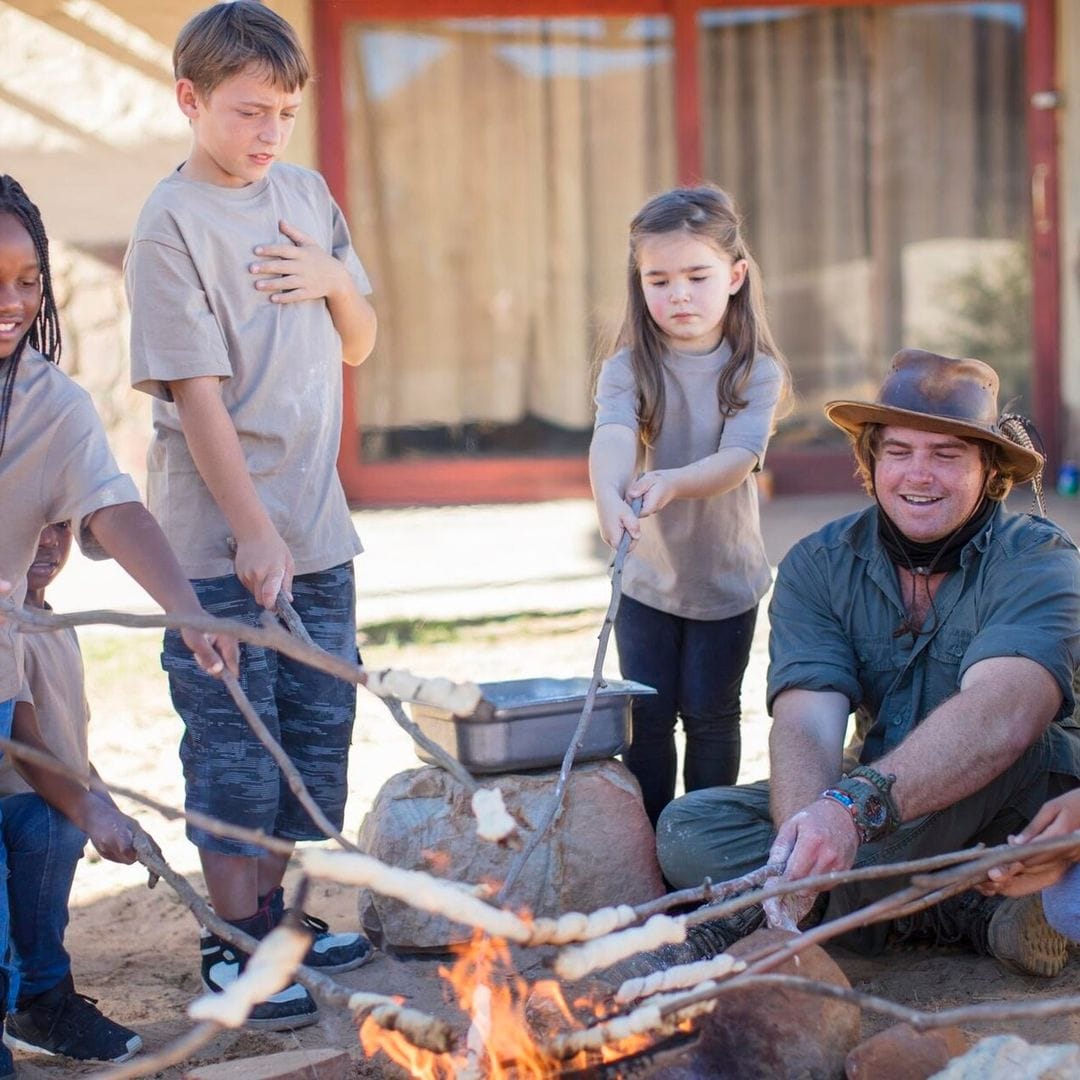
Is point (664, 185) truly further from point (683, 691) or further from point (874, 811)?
point (874, 811)

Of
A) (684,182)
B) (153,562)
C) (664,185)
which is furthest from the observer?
(664,185)

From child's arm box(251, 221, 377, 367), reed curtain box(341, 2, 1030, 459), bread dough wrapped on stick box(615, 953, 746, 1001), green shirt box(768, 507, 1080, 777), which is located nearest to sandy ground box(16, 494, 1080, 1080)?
green shirt box(768, 507, 1080, 777)

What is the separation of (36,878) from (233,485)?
2.66ft

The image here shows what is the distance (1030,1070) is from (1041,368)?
6.86 metres

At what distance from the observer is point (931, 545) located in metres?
3.36

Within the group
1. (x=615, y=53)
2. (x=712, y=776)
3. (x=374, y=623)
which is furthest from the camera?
(x=615, y=53)

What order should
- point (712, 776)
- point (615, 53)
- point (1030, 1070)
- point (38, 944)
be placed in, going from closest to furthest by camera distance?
point (1030, 1070) → point (38, 944) → point (712, 776) → point (615, 53)

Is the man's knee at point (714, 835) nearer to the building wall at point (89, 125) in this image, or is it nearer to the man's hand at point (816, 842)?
the man's hand at point (816, 842)

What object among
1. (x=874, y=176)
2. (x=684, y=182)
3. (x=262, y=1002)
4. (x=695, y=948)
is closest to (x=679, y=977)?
(x=695, y=948)

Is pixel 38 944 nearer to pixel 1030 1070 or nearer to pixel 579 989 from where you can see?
pixel 579 989

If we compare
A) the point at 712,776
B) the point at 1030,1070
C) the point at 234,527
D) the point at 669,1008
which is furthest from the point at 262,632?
the point at 712,776

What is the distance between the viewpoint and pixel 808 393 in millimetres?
8906

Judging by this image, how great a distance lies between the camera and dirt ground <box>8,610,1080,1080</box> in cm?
313

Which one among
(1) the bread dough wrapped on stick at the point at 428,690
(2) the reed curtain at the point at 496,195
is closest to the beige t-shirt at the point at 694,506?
(1) the bread dough wrapped on stick at the point at 428,690
